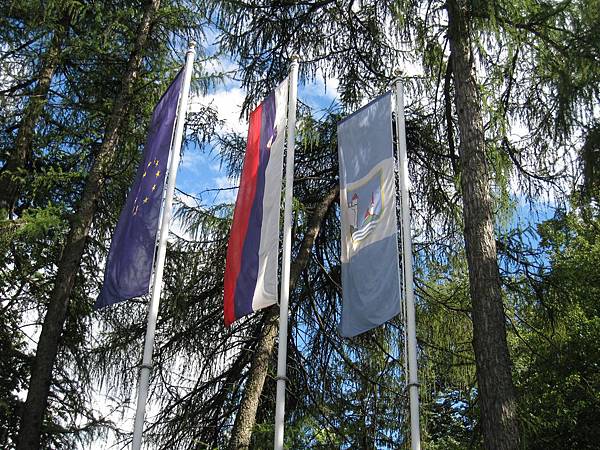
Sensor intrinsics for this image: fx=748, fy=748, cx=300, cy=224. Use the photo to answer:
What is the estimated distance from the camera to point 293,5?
11016mm

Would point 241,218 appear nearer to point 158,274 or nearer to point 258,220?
point 258,220

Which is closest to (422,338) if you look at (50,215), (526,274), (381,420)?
(381,420)

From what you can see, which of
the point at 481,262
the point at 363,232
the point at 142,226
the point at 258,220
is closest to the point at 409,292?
the point at 363,232

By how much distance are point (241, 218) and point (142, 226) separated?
3.29 ft

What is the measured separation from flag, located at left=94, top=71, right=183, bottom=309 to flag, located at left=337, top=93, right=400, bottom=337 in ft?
6.20

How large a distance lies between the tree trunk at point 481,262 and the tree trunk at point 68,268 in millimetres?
4464

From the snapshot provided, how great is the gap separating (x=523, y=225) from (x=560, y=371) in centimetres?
766

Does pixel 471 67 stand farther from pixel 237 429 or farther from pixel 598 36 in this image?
pixel 237 429

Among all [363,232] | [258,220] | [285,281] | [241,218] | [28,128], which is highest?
[28,128]

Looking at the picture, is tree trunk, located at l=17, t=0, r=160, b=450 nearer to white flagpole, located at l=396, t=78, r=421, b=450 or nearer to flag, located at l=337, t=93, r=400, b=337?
flag, located at l=337, t=93, r=400, b=337

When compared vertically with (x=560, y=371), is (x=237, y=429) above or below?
below

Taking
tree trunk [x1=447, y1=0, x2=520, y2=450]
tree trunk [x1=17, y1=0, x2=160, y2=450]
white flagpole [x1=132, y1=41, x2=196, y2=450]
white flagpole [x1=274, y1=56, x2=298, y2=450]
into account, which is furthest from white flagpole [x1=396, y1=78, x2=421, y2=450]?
tree trunk [x1=17, y1=0, x2=160, y2=450]

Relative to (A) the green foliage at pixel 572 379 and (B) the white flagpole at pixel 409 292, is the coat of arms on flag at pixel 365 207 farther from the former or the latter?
(A) the green foliage at pixel 572 379

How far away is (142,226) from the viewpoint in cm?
756
